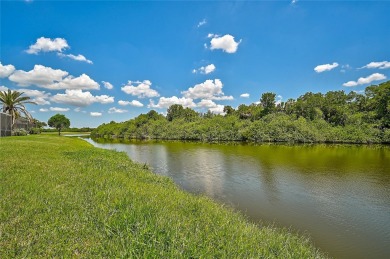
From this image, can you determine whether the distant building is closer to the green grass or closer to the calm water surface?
the calm water surface

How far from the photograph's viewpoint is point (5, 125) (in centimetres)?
4312

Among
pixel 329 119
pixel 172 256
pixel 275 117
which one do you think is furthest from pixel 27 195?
pixel 329 119

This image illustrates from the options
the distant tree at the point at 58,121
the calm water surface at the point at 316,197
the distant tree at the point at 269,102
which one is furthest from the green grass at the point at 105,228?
the distant tree at the point at 58,121

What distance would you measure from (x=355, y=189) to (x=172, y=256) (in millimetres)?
21046

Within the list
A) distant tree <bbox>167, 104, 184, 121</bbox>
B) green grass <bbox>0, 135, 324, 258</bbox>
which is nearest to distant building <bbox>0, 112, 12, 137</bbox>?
green grass <bbox>0, 135, 324, 258</bbox>

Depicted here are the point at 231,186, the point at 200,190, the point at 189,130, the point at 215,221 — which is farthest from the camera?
the point at 189,130

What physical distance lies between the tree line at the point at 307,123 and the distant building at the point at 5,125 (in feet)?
225

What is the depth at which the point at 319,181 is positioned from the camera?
76.0 ft

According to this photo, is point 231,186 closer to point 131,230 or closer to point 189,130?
point 131,230


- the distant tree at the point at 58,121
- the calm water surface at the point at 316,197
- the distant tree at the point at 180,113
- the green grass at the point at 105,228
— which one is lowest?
the calm water surface at the point at 316,197

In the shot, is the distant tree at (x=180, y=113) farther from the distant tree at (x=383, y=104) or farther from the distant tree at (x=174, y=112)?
the distant tree at (x=383, y=104)

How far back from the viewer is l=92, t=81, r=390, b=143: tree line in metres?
77.7

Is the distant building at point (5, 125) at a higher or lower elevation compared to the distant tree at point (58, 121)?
lower

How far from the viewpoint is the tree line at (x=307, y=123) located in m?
77.7
